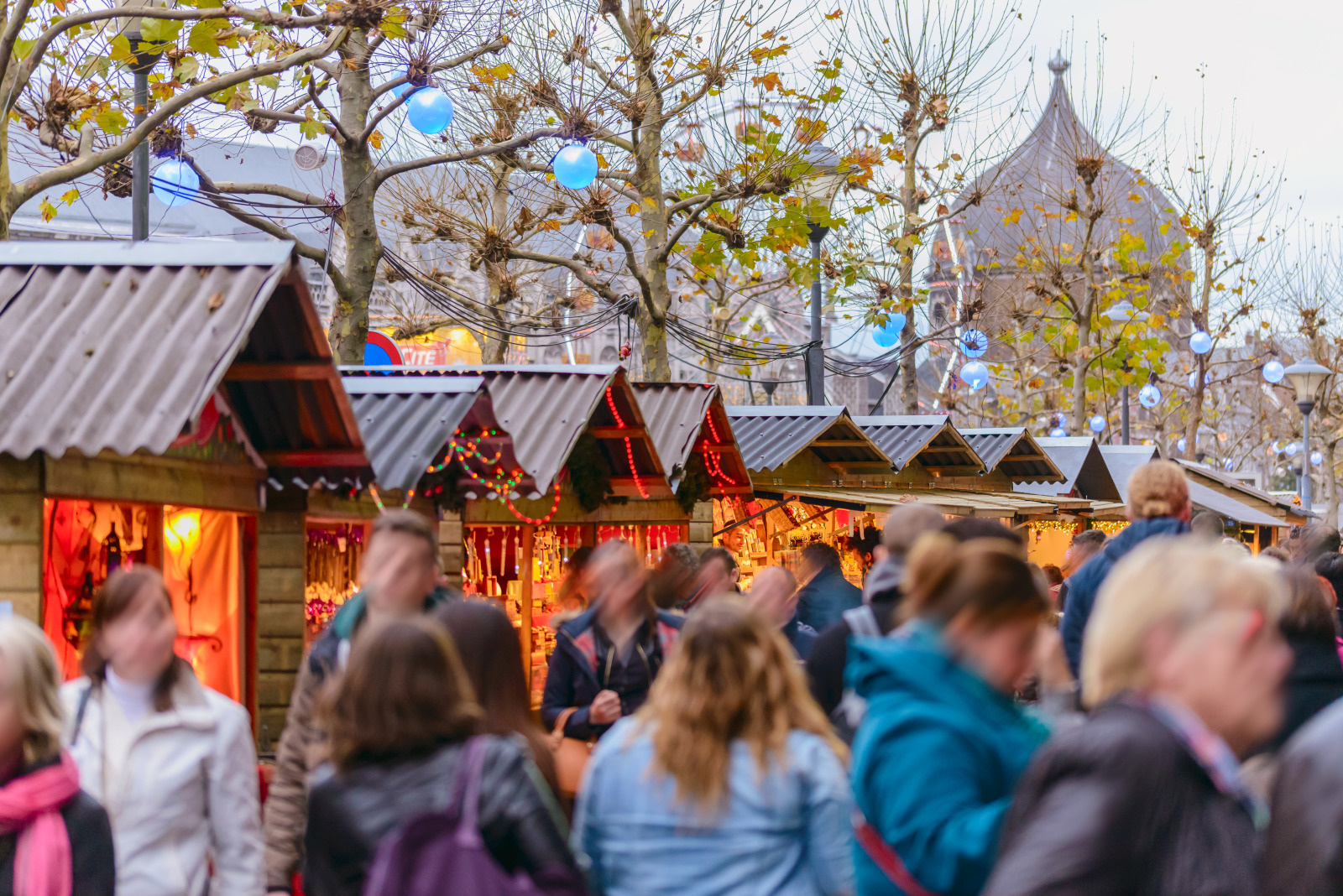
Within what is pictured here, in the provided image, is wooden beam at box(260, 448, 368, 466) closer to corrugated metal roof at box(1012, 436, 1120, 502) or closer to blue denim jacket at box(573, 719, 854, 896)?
blue denim jacket at box(573, 719, 854, 896)

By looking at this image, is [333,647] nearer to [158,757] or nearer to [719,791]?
[158,757]

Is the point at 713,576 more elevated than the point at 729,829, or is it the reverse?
the point at 713,576

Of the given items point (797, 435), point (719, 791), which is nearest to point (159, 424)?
point (719, 791)

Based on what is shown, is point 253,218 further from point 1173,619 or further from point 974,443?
point 974,443

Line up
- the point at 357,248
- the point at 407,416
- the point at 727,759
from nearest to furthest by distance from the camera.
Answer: the point at 727,759, the point at 407,416, the point at 357,248

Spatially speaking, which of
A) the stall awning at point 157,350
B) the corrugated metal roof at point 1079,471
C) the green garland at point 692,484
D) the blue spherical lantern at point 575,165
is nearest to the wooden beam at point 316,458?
the stall awning at point 157,350

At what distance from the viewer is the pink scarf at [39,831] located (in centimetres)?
334

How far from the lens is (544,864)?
3.12m

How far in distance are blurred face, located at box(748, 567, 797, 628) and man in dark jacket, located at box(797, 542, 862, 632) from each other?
80 cm

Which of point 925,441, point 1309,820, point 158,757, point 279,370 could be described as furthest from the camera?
point 925,441

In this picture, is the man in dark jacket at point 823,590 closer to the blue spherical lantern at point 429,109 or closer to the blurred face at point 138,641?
the blue spherical lantern at point 429,109

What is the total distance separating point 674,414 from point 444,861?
1176 centimetres

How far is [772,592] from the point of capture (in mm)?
7152

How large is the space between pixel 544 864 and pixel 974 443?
68.8ft
